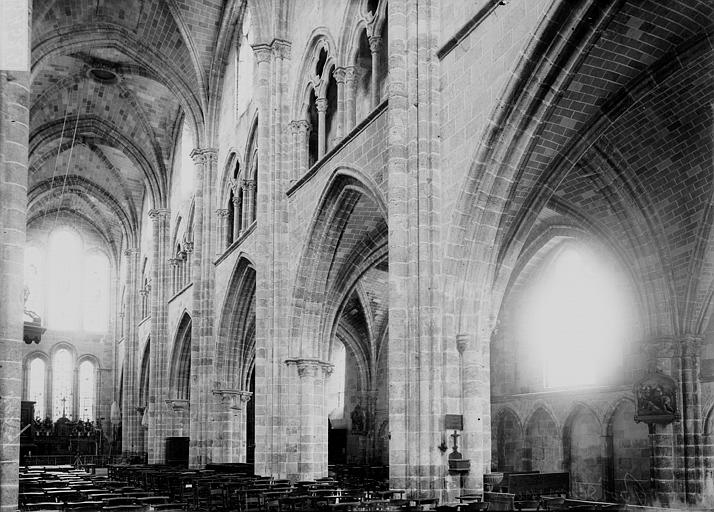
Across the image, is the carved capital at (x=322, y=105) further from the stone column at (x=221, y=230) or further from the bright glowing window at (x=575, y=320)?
the stone column at (x=221, y=230)

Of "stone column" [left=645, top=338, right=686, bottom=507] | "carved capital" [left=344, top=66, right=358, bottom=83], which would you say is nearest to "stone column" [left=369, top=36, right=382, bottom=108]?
"carved capital" [left=344, top=66, right=358, bottom=83]

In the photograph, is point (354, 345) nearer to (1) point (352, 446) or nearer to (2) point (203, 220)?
(1) point (352, 446)

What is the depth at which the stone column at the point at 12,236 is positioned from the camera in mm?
13945

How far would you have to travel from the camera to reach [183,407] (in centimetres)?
3650

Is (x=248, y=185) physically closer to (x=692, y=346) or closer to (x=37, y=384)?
(x=692, y=346)

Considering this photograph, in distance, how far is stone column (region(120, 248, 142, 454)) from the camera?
44.0 metres

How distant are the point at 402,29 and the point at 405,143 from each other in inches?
89.1

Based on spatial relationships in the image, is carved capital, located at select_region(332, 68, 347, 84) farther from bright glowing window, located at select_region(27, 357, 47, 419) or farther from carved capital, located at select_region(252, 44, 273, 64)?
bright glowing window, located at select_region(27, 357, 47, 419)

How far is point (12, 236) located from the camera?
14.8 meters

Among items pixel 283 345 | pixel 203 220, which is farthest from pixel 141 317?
pixel 283 345

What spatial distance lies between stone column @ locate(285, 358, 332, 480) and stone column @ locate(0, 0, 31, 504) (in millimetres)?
8479

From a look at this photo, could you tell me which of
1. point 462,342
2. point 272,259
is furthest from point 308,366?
point 462,342

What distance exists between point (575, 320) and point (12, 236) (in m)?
14.8

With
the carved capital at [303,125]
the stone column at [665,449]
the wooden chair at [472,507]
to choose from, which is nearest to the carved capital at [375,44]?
the carved capital at [303,125]
